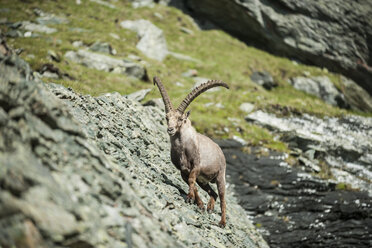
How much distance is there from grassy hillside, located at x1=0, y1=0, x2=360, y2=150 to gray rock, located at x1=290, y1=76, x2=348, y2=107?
180 cm

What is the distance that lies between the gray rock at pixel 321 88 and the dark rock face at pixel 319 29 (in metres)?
8.96

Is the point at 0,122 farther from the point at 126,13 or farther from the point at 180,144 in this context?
the point at 126,13

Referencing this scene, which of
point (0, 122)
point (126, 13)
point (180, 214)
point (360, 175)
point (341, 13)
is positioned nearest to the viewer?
point (0, 122)

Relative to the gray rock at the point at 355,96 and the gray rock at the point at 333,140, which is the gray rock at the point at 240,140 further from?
the gray rock at the point at 355,96

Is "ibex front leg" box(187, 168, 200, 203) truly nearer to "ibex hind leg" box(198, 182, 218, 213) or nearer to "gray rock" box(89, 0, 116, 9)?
"ibex hind leg" box(198, 182, 218, 213)

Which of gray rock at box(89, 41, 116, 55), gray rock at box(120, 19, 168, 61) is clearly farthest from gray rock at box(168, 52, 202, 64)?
gray rock at box(89, 41, 116, 55)

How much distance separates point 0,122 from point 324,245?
50.8ft

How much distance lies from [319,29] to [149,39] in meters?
36.5

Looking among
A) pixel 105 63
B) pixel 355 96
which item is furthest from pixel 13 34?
pixel 355 96

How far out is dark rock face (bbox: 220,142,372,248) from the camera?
14.6 m

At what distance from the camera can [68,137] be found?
15.6ft

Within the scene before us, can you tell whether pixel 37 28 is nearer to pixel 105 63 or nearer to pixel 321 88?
pixel 105 63

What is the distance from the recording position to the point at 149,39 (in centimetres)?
4116

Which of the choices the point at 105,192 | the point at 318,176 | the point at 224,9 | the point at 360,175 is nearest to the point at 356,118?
the point at 360,175
